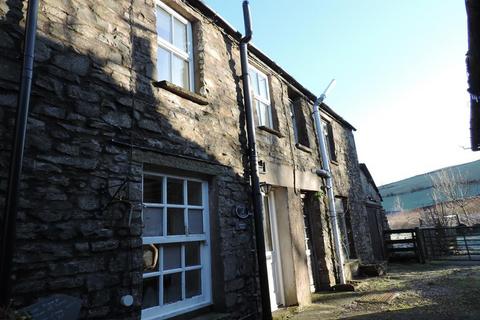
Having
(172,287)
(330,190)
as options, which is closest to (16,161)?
(172,287)

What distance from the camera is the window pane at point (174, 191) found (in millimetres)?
4703

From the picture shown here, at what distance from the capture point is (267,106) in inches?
303

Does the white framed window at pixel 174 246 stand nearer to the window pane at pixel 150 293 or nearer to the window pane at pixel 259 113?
the window pane at pixel 150 293

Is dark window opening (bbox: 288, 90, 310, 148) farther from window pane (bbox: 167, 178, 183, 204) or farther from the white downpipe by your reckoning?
window pane (bbox: 167, 178, 183, 204)

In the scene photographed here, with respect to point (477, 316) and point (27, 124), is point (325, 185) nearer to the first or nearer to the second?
point (477, 316)

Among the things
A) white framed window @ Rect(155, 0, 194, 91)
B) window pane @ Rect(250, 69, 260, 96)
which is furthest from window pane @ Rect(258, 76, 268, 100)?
white framed window @ Rect(155, 0, 194, 91)

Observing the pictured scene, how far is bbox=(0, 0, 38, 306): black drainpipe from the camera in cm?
264

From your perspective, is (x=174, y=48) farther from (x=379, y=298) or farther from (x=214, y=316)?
(x=379, y=298)

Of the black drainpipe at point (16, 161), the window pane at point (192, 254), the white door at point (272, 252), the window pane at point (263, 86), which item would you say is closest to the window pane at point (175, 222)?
the window pane at point (192, 254)

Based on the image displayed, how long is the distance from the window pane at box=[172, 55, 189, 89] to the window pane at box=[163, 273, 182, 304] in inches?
110

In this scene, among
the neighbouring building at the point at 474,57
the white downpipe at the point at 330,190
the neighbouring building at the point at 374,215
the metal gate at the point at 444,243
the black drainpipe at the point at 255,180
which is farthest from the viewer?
the neighbouring building at the point at 374,215

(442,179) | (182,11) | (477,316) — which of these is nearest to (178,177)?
(182,11)

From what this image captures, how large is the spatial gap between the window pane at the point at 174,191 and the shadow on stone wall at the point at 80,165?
20.1 inches

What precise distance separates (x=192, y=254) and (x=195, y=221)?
1.50ft
